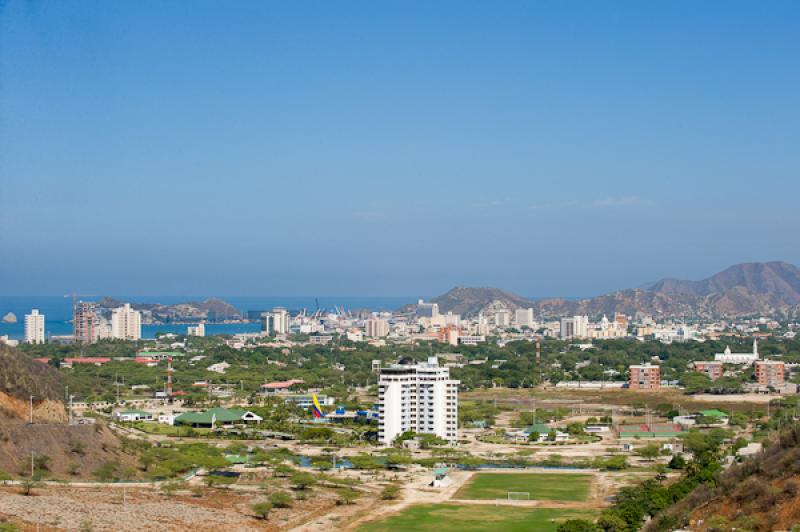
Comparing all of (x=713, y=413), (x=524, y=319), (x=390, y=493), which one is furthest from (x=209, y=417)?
(x=524, y=319)

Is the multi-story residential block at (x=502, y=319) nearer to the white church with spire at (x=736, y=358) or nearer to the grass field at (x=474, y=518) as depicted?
the white church with spire at (x=736, y=358)

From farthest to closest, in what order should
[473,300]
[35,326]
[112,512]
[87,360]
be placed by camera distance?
[473,300]
[35,326]
[87,360]
[112,512]

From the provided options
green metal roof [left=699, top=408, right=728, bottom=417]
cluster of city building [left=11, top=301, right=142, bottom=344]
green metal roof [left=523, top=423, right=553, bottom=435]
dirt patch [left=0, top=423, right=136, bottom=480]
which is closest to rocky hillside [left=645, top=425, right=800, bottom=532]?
dirt patch [left=0, top=423, right=136, bottom=480]

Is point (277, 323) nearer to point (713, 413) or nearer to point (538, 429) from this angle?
point (713, 413)

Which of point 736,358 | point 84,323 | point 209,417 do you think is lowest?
point 209,417

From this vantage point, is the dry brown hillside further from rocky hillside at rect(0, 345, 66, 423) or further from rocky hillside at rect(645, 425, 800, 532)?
rocky hillside at rect(645, 425, 800, 532)

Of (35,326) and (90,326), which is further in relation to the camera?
(90,326)

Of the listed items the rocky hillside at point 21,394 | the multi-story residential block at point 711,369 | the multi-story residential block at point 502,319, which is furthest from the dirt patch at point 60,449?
the multi-story residential block at point 502,319
